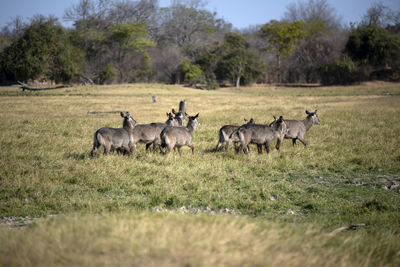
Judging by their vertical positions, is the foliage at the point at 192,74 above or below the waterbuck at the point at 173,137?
above

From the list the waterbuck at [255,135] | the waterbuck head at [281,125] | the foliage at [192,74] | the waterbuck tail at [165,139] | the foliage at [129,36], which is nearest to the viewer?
the waterbuck tail at [165,139]

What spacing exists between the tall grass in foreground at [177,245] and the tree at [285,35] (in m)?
A: 69.3

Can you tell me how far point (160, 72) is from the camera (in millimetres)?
67938

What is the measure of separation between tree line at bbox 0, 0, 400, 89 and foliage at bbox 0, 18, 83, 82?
13 cm

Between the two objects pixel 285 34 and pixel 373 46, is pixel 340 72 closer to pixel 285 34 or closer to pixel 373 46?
pixel 373 46

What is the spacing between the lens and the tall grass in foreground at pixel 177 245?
9.71 ft

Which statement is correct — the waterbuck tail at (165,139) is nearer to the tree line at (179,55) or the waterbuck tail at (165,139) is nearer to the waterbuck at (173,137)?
the waterbuck at (173,137)

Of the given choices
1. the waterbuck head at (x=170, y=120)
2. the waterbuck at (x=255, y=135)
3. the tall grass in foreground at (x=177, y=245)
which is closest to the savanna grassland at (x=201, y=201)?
the tall grass in foreground at (x=177, y=245)

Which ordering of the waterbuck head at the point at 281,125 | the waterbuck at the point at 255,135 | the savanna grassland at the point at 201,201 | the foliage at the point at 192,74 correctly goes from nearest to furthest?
1. the savanna grassland at the point at 201,201
2. the waterbuck at the point at 255,135
3. the waterbuck head at the point at 281,125
4. the foliage at the point at 192,74

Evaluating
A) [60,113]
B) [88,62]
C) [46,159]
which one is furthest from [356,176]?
[88,62]

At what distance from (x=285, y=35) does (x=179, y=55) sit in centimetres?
2247

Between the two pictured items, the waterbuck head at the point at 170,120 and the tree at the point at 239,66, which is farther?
the tree at the point at 239,66

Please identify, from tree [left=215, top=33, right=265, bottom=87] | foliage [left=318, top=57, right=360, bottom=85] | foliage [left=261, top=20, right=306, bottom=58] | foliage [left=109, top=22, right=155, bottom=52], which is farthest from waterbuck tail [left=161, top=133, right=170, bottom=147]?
foliage [left=261, top=20, right=306, bottom=58]

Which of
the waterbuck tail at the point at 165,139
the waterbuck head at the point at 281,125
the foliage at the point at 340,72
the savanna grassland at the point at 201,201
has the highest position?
the foliage at the point at 340,72
